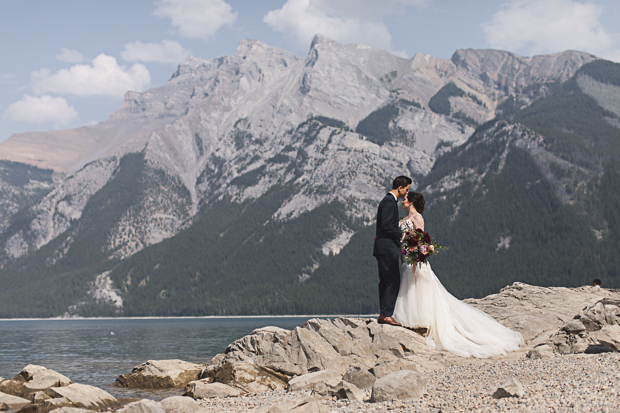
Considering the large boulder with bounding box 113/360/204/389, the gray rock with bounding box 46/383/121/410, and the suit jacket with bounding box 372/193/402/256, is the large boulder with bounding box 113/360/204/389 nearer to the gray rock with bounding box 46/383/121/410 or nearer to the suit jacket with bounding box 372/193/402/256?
the gray rock with bounding box 46/383/121/410

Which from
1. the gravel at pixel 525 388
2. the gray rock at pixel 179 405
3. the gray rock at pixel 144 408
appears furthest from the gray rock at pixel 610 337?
the gray rock at pixel 144 408

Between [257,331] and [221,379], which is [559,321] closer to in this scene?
[257,331]

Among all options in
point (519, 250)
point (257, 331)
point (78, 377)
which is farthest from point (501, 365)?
point (519, 250)

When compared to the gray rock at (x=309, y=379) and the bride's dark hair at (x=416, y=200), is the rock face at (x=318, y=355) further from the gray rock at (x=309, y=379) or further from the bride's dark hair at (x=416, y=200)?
the bride's dark hair at (x=416, y=200)

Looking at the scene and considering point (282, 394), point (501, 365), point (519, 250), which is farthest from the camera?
point (519, 250)

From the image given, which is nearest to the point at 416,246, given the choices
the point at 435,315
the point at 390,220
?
the point at 390,220

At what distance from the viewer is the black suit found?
18188mm

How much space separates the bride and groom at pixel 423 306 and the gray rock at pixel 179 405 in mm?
7391

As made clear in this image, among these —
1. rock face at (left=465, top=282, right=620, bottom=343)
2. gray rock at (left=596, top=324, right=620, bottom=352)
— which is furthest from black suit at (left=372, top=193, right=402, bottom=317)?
gray rock at (left=596, top=324, right=620, bottom=352)

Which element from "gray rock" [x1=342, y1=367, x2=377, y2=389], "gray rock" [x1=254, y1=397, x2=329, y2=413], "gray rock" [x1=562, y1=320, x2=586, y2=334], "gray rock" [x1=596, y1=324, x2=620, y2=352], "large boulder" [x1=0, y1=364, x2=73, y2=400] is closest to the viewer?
"gray rock" [x1=254, y1=397, x2=329, y2=413]

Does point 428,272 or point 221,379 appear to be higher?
point 428,272

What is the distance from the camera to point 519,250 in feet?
648

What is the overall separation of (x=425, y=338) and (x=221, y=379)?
25.3ft

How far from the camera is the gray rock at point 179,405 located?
15.8m
